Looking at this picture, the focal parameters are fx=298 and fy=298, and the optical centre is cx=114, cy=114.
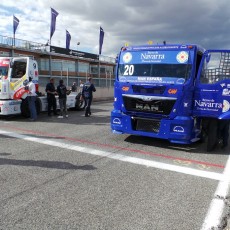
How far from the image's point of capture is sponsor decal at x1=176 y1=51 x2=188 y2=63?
7361mm

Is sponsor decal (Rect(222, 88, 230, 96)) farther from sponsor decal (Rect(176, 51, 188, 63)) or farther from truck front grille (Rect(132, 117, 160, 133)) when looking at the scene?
truck front grille (Rect(132, 117, 160, 133))

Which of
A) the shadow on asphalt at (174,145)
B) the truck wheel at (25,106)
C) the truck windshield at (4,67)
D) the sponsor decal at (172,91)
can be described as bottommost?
the shadow on asphalt at (174,145)

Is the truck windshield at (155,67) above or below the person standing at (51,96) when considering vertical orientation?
above

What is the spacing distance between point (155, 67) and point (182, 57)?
2.41ft

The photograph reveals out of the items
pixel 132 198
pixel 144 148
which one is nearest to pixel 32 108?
pixel 144 148

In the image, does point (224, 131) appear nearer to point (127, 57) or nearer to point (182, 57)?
point (182, 57)

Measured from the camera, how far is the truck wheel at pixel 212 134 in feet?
24.5

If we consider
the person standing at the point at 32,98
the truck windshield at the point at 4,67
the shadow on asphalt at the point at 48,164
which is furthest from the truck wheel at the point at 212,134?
the truck windshield at the point at 4,67

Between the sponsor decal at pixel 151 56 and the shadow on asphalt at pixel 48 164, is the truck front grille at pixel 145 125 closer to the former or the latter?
the sponsor decal at pixel 151 56

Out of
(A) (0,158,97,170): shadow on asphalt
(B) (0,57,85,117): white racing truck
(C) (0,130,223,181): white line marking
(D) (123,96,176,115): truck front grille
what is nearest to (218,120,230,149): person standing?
(D) (123,96,176,115): truck front grille

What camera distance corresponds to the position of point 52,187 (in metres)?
4.73

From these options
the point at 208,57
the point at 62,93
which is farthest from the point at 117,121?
the point at 62,93

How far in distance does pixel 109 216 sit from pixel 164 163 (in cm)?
278

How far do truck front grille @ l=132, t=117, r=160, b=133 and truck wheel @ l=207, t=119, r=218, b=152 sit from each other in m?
1.31
